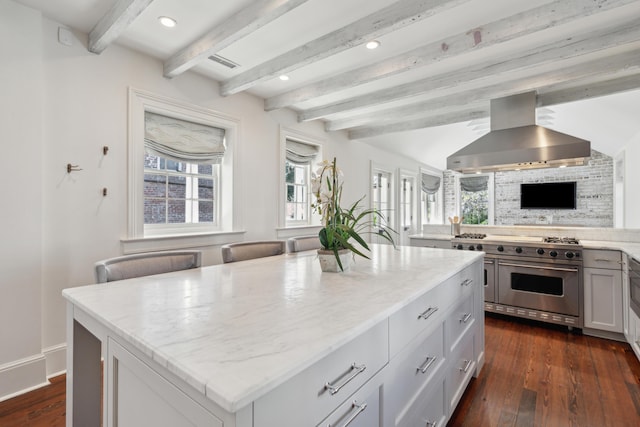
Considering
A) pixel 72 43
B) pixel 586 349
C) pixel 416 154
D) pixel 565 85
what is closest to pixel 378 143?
pixel 416 154

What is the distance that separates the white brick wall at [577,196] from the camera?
611cm

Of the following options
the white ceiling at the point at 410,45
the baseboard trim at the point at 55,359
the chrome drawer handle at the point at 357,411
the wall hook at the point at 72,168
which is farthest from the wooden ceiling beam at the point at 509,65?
the baseboard trim at the point at 55,359

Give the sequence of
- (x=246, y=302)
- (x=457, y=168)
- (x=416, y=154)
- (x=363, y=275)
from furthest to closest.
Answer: (x=416, y=154) → (x=457, y=168) → (x=363, y=275) → (x=246, y=302)

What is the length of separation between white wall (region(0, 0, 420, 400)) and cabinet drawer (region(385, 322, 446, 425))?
2.32 metres

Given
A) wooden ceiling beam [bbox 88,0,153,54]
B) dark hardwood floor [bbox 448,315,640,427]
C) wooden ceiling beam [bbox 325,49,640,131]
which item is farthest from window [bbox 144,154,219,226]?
dark hardwood floor [bbox 448,315,640,427]

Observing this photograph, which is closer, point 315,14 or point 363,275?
point 363,275

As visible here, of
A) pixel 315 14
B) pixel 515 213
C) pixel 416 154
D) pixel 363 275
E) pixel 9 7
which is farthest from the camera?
pixel 515 213

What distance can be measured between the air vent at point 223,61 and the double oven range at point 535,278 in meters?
3.11

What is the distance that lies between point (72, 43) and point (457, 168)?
146 inches

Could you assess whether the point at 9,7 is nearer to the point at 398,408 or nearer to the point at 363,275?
the point at 363,275

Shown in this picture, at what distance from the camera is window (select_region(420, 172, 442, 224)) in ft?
24.3

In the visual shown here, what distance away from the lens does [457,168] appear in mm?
3592

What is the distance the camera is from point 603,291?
9.38 feet

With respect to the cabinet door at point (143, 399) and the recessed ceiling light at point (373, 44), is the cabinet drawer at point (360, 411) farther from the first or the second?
the recessed ceiling light at point (373, 44)
